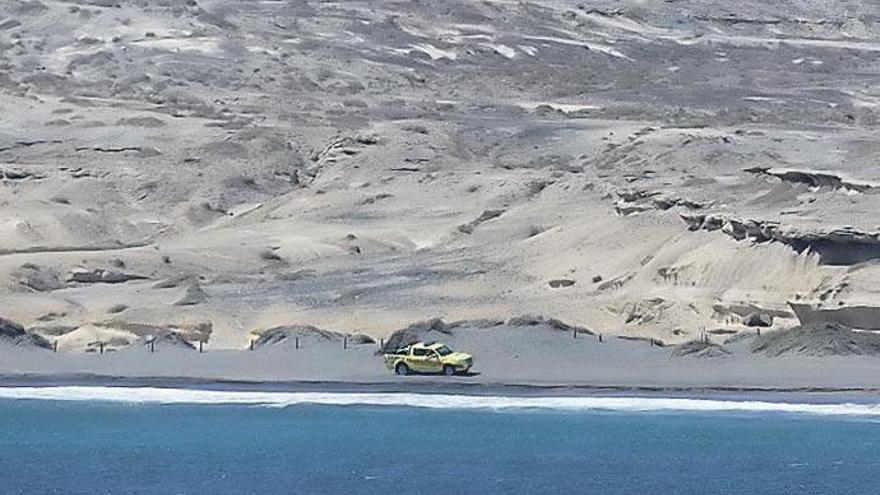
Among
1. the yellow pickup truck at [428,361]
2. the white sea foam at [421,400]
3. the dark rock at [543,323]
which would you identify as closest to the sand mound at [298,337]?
the yellow pickup truck at [428,361]

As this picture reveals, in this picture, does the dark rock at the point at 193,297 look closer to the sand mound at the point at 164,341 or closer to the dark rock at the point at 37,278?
the dark rock at the point at 37,278

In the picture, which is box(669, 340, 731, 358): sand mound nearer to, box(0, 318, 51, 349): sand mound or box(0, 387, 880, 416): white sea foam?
box(0, 387, 880, 416): white sea foam

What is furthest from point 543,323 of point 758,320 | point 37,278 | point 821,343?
point 37,278

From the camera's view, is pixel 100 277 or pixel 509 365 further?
pixel 100 277

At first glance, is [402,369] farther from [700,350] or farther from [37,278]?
[37,278]

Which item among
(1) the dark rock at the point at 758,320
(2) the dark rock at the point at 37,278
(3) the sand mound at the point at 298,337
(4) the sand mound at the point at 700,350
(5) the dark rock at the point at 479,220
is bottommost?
(3) the sand mound at the point at 298,337
